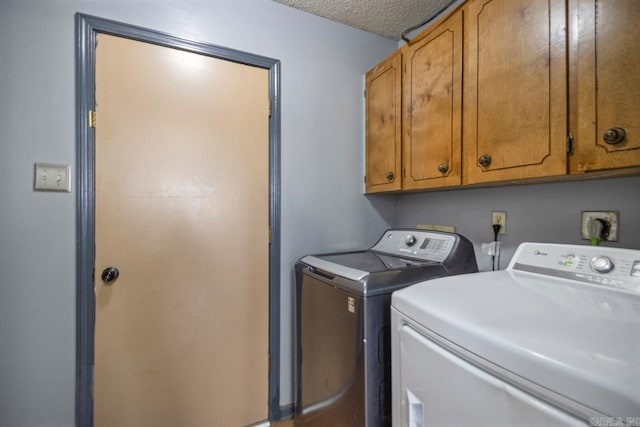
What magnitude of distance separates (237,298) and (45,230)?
898 millimetres

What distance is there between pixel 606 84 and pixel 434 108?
2.05 ft

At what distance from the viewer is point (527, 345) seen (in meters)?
0.53

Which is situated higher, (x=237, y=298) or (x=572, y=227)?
(x=572, y=227)

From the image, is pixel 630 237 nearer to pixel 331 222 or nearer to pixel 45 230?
pixel 331 222

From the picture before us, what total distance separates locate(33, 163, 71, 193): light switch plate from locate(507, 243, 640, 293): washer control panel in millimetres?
1920

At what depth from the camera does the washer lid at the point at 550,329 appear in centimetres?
43

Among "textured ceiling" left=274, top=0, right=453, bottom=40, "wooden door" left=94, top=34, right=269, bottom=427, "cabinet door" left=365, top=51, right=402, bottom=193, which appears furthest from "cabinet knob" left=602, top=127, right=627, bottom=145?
"wooden door" left=94, top=34, right=269, bottom=427

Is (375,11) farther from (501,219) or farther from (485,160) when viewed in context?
(501,219)

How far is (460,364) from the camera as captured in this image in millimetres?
641

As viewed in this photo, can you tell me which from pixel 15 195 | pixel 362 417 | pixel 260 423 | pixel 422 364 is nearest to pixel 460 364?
pixel 422 364

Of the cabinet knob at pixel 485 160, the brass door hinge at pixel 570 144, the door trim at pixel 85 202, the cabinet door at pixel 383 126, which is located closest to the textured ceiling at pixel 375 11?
the cabinet door at pixel 383 126

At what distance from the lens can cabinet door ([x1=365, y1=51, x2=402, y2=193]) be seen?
5.25 ft

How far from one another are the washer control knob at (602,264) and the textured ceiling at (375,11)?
159 centimetres

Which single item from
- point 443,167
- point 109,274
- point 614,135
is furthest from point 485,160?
point 109,274
